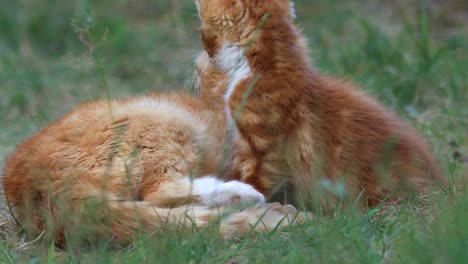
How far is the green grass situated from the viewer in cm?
338

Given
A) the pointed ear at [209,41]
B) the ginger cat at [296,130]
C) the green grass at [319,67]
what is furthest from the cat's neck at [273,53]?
the green grass at [319,67]

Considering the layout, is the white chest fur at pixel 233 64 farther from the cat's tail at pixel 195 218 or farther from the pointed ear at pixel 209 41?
the cat's tail at pixel 195 218

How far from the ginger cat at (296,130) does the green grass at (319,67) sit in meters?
0.22

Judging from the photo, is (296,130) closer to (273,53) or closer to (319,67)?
(273,53)

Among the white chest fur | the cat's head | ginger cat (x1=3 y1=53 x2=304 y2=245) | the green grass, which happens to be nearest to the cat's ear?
the cat's head

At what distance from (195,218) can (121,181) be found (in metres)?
0.42

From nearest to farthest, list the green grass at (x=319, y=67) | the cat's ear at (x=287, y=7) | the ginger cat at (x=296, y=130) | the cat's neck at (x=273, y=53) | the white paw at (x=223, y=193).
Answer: the green grass at (x=319, y=67), the white paw at (x=223, y=193), the ginger cat at (x=296, y=130), the cat's neck at (x=273, y=53), the cat's ear at (x=287, y=7)

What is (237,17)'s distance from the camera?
14.3 feet

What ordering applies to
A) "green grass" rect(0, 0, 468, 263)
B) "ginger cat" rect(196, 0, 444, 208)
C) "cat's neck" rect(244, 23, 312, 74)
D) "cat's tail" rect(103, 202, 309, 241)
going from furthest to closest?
"cat's neck" rect(244, 23, 312, 74) < "ginger cat" rect(196, 0, 444, 208) < "cat's tail" rect(103, 202, 309, 241) < "green grass" rect(0, 0, 468, 263)

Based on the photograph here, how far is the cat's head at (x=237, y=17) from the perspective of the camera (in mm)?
4336

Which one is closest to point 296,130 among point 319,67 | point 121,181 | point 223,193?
point 223,193

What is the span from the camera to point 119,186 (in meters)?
3.86

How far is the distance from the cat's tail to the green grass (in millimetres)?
85

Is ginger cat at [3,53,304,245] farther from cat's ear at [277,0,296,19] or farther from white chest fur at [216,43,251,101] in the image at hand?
cat's ear at [277,0,296,19]
